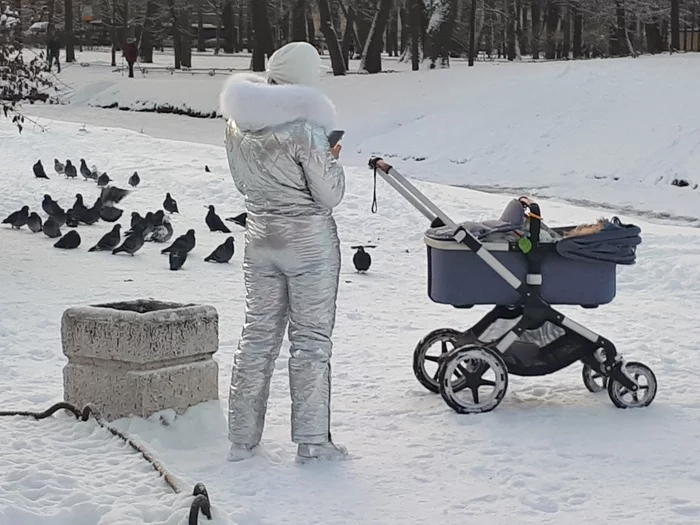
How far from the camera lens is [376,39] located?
39.1m

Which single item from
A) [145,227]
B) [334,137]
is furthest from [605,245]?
[145,227]

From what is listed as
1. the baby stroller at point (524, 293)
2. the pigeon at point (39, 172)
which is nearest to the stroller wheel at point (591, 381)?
the baby stroller at point (524, 293)

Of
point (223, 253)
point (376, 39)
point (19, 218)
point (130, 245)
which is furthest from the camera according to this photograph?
point (376, 39)

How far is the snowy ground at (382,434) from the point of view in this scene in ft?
17.6

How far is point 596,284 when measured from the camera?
7062 millimetres

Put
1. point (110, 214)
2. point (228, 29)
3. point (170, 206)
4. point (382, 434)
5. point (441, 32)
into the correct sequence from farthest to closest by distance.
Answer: point (228, 29) → point (441, 32) → point (170, 206) → point (110, 214) → point (382, 434)

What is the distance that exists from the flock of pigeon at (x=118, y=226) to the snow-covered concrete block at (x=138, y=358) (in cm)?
512

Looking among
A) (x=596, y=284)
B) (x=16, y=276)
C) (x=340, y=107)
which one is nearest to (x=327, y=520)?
(x=596, y=284)

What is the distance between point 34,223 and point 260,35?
2589 centimetres

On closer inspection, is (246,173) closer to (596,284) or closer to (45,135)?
(596,284)

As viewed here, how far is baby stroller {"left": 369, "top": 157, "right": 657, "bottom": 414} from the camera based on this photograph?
22.7 ft

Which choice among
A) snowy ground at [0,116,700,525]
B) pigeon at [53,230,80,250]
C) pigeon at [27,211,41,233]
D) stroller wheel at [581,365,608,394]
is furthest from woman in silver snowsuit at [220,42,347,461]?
pigeon at [27,211,41,233]

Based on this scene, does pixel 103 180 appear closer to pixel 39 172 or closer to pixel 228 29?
pixel 39 172

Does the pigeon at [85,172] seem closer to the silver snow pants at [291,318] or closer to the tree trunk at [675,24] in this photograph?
the silver snow pants at [291,318]
